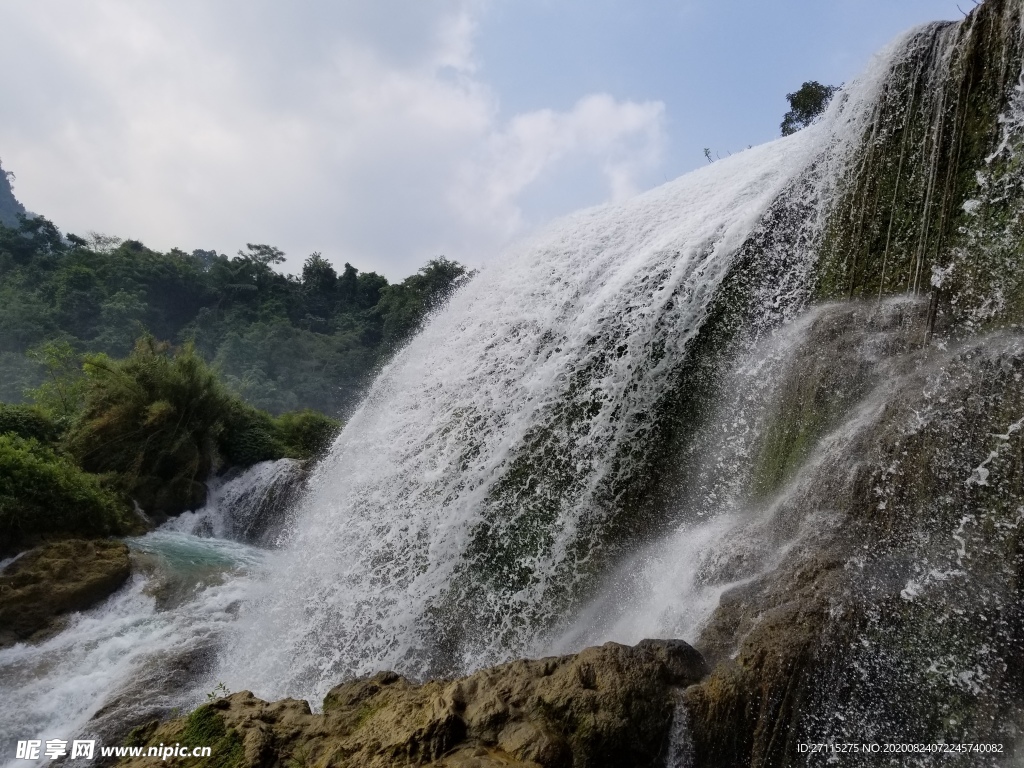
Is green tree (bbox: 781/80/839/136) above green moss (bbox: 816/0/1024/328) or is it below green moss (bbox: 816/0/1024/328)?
above

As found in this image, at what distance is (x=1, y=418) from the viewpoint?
1145 centimetres

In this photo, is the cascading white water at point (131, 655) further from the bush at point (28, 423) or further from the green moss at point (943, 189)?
the green moss at point (943, 189)

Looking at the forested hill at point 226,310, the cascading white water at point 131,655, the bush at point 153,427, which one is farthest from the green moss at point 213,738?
the forested hill at point 226,310

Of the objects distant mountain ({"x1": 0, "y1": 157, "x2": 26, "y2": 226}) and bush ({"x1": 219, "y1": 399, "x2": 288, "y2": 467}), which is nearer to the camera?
bush ({"x1": 219, "y1": 399, "x2": 288, "y2": 467})

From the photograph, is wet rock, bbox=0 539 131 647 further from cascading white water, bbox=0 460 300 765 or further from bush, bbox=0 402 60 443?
bush, bbox=0 402 60 443

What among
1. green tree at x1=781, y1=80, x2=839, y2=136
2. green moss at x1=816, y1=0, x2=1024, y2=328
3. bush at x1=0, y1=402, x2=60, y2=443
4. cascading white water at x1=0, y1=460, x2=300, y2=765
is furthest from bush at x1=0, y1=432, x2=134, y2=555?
green tree at x1=781, y1=80, x2=839, y2=136

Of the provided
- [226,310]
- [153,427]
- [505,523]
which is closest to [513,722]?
[505,523]

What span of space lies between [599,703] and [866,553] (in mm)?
1859

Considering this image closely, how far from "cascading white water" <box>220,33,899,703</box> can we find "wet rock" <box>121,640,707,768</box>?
134cm

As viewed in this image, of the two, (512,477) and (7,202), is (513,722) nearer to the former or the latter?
(512,477)

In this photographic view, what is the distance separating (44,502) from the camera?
8797 millimetres

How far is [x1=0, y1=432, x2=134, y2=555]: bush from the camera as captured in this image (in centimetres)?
823

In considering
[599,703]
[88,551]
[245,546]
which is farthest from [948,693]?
[245,546]

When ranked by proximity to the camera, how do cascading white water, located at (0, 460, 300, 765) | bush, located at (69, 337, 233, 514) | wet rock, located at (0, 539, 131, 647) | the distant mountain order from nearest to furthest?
cascading white water, located at (0, 460, 300, 765) < wet rock, located at (0, 539, 131, 647) < bush, located at (69, 337, 233, 514) < the distant mountain
